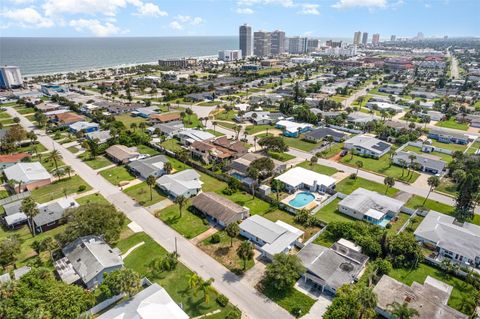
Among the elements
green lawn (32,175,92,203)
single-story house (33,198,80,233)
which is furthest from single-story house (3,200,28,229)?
green lawn (32,175,92,203)

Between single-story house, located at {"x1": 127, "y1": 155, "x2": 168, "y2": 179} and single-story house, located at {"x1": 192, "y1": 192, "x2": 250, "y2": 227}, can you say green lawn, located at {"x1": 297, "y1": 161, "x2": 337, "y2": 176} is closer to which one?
single-story house, located at {"x1": 192, "y1": 192, "x2": 250, "y2": 227}

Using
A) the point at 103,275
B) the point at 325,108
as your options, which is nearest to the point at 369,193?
the point at 103,275

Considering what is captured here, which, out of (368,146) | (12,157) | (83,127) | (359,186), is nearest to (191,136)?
(83,127)

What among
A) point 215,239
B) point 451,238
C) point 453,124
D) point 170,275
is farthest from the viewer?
point 453,124

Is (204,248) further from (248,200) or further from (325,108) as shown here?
(325,108)

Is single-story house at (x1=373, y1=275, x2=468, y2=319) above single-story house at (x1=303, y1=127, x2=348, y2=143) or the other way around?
the other way around

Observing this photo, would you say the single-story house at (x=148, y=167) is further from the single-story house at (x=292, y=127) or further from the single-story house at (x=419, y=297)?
the single-story house at (x=419, y=297)

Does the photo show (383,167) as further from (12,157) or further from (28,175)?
(12,157)
